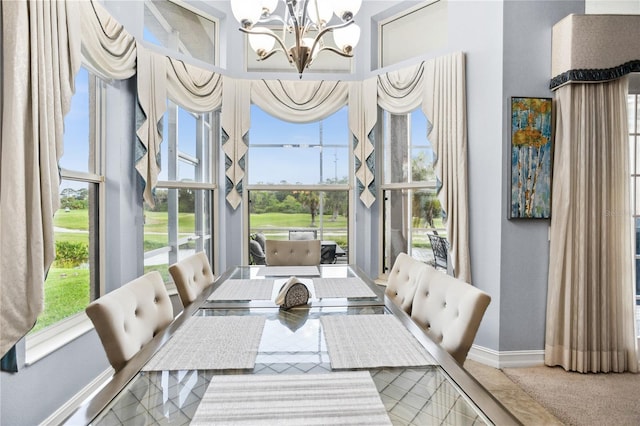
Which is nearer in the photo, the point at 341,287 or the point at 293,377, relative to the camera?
the point at 293,377

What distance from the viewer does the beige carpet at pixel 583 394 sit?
2.16m

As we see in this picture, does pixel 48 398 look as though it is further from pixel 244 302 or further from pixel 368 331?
pixel 368 331

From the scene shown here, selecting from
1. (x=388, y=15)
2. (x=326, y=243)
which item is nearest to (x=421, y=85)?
(x=388, y=15)

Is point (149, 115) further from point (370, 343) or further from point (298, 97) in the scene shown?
point (370, 343)

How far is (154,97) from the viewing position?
292 cm

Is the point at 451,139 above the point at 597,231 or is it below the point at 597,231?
above

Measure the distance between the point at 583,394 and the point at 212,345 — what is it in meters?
2.52

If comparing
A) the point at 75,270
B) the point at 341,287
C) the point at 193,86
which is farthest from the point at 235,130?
the point at 341,287

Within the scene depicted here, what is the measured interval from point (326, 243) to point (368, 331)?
2.67 metres

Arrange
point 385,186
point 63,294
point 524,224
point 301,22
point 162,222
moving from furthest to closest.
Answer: point 385,186, point 162,222, point 524,224, point 63,294, point 301,22

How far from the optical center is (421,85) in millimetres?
3283

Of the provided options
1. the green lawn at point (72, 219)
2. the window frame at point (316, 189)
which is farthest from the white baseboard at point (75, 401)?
the window frame at point (316, 189)

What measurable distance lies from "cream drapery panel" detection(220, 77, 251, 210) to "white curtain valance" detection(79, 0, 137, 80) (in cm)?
101

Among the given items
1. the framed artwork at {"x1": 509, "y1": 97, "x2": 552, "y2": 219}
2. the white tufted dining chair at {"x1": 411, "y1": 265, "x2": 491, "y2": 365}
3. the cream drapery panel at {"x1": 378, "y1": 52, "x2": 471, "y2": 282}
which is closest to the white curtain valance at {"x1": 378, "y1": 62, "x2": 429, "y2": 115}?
the cream drapery panel at {"x1": 378, "y1": 52, "x2": 471, "y2": 282}
